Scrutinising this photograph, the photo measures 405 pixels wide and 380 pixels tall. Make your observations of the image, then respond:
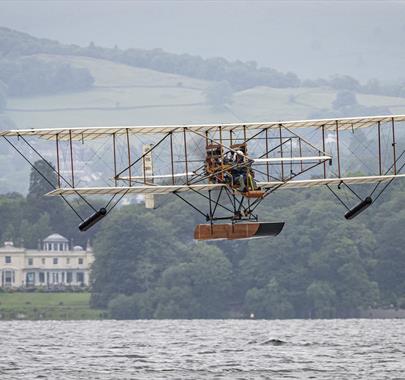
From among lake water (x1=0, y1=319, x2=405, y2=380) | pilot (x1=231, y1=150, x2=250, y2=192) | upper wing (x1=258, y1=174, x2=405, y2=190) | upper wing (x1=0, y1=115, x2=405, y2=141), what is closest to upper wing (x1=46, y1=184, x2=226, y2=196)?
pilot (x1=231, y1=150, x2=250, y2=192)

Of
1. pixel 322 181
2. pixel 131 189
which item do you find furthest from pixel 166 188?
pixel 322 181

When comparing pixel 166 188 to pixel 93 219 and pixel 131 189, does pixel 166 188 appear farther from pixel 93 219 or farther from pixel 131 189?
pixel 93 219

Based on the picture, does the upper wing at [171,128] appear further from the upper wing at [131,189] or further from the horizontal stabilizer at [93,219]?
the horizontal stabilizer at [93,219]

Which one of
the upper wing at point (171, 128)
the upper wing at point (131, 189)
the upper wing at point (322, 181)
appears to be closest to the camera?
the upper wing at point (131, 189)

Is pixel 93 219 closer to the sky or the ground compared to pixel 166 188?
closer to the ground

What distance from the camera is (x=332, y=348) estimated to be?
317 feet

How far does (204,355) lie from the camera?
293ft

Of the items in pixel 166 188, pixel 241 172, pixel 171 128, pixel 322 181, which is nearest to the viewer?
pixel 166 188

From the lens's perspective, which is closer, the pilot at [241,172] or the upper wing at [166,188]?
the upper wing at [166,188]

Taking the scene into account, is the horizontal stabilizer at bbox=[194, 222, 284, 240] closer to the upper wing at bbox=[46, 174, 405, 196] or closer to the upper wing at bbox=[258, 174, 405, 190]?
the upper wing at bbox=[46, 174, 405, 196]

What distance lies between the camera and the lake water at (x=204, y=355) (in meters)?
75.2

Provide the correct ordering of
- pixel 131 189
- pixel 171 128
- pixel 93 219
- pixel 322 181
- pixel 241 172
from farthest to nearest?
pixel 241 172, pixel 93 219, pixel 322 181, pixel 171 128, pixel 131 189

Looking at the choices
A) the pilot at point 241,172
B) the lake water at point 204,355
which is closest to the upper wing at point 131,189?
the pilot at point 241,172

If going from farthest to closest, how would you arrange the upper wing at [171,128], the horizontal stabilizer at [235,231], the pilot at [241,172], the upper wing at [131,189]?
the pilot at [241,172] < the upper wing at [171,128] < the upper wing at [131,189] < the horizontal stabilizer at [235,231]
